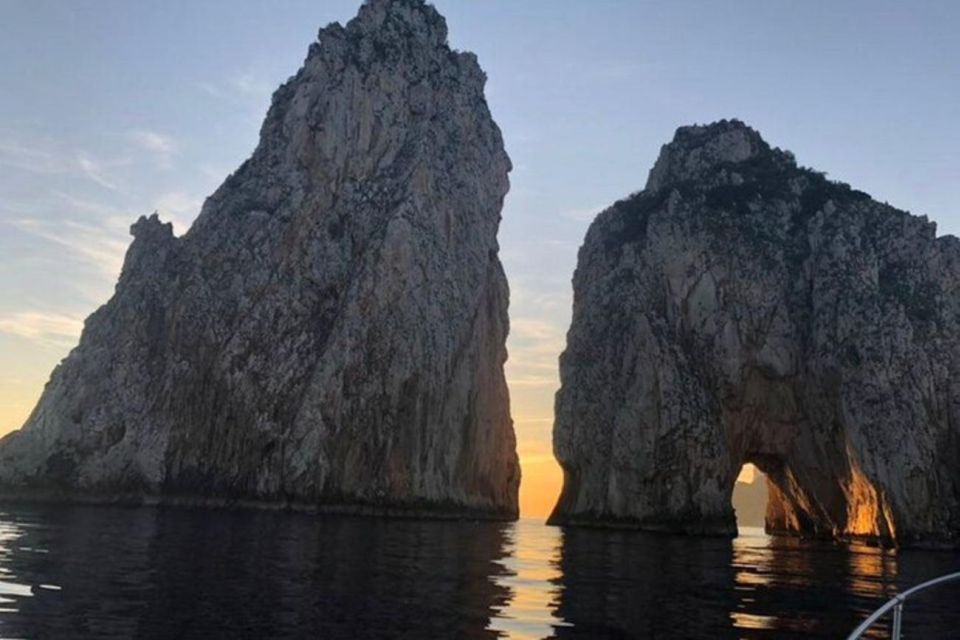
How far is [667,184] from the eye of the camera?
101000 millimetres

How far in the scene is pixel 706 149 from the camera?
99.1 m

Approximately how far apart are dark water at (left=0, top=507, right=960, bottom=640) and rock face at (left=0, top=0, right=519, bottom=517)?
1805 inches

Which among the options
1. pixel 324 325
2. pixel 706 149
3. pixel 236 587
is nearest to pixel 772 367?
pixel 706 149

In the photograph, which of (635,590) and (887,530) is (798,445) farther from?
(635,590)

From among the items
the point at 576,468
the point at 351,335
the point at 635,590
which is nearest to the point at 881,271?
the point at 576,468

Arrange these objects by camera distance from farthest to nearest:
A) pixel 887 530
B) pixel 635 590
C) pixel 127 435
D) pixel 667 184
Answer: pixel 667 184
pixel 127 435
pixel 887 530
pixel 635 590

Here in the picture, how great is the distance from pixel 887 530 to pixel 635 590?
53.3 meters

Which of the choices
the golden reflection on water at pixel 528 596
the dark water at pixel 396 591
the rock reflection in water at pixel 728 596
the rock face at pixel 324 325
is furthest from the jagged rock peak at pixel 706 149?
the golden reflection on water at pixel 528 596

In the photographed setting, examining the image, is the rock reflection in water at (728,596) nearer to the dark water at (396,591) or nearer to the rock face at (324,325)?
the dark water at (396,591)

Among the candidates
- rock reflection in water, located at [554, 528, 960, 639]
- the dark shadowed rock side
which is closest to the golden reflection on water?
rock reflection in water, located at [554, 528, 960, 639]

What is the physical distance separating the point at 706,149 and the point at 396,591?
8768 centimetres

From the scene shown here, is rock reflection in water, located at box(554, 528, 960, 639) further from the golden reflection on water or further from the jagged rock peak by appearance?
the jagged rock peak

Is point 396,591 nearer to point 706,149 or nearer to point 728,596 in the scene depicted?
point 728,596

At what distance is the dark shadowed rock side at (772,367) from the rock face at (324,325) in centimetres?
1668
